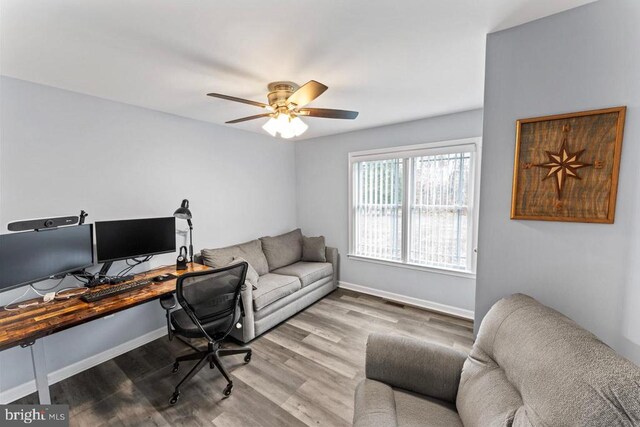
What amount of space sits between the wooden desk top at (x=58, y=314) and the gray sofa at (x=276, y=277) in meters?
0.81

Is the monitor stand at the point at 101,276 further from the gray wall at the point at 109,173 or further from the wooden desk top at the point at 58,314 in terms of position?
the gray wall at the point at 109,173

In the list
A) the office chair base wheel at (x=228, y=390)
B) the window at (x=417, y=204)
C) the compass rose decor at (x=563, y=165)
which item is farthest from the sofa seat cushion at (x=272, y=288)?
the compass rose decor at (x=563, y=165)

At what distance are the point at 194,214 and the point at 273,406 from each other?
2.23 metres

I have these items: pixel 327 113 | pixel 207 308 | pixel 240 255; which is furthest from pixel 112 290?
pixel 327 113

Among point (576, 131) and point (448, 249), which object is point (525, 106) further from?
point (448, 249)

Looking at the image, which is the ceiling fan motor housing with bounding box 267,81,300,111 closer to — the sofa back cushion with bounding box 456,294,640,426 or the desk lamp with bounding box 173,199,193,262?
the desk lamp with bounding box 173,199,193,262

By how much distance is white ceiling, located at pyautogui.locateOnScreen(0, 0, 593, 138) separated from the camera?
127 centimetres

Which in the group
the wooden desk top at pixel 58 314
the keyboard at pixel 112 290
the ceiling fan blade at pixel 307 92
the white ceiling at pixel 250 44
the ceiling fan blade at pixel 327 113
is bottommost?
the wooden desk top at pixel 58 314

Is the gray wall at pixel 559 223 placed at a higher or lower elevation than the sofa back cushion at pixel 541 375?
higher

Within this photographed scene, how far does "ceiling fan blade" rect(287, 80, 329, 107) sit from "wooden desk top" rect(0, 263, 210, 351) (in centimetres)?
186

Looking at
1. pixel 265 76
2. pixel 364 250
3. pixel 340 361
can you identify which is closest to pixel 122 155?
pixel 265 76

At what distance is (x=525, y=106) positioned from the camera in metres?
1.40

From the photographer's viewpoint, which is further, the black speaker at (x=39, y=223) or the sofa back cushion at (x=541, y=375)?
the black speaker at (x=39, y=223)

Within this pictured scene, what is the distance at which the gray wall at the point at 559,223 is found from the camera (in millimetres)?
1161
